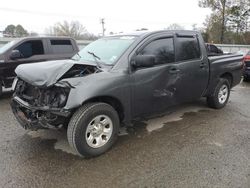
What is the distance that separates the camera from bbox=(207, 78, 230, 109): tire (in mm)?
5716

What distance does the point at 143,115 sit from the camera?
13.8 ft

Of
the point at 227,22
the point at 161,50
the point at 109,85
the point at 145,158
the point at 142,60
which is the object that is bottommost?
the point at 145,158

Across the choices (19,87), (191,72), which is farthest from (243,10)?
(19,87)

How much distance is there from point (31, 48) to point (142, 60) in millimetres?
4688

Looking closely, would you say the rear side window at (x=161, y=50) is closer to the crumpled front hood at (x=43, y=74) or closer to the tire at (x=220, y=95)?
the crumpled front hood at (x=43, y=74)

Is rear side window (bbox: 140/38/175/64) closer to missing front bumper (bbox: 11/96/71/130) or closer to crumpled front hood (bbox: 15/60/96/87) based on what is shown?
crumpled front hood (bbox: 15/60/96/87)


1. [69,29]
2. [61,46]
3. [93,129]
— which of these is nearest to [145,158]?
[93,129]

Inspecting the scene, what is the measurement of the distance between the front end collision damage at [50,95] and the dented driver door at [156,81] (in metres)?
0.74

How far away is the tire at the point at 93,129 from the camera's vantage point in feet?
10.9

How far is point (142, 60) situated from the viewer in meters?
3.86

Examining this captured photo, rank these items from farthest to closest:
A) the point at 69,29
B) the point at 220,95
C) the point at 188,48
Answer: the point at 69,29 < the point at 220,95 < the point at 188,48

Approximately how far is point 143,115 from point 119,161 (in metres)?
1.02

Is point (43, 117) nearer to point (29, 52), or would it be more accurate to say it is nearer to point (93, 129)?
point (93, 129)

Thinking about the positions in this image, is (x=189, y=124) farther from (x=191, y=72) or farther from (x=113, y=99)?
(x=113, y=99)
